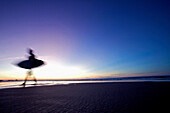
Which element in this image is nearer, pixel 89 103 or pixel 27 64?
pixel 89 103

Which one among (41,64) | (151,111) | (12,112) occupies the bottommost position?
(151,111)

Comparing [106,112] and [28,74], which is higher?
[28,74]

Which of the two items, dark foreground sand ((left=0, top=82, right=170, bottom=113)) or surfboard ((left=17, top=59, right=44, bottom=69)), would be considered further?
surfboard ((left=17, top=59, right=44, bottom=69))

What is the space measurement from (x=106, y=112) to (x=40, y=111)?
6.18ft

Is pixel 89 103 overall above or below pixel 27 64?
below

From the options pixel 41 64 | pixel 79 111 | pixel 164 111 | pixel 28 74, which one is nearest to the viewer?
pixel 164 111

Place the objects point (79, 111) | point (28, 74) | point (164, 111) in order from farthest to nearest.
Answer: point (28, 74) < point (79, 111) < point (164, 111)

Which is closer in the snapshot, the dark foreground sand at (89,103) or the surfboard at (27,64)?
the dark foreground sand at (89,103)

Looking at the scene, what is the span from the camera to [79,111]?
2600 mm

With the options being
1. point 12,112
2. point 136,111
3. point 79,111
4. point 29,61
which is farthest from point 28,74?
point 136,111

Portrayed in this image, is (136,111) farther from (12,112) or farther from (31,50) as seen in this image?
(31,50)

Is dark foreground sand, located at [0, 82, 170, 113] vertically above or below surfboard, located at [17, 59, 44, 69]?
below

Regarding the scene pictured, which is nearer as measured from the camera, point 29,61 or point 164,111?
point 164,111

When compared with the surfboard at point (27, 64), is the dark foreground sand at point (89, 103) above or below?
below
